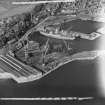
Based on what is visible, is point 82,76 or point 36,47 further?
point 36,47

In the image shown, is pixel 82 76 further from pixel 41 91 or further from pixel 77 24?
pixel 77 24

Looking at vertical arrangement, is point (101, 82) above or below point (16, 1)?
below

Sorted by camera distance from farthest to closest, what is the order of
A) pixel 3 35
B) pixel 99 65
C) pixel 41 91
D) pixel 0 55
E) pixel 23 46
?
pixel 3 35, pixel 23 46, pixel 0 55, pixel 99 65, pixel 41 91

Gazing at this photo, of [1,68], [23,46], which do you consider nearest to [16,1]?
[23,46]

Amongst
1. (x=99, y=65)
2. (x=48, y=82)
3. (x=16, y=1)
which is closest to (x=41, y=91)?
(x=48, y=82)

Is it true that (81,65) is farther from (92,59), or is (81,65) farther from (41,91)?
(41,91)

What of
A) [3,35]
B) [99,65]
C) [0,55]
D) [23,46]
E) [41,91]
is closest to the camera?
[41,91]
